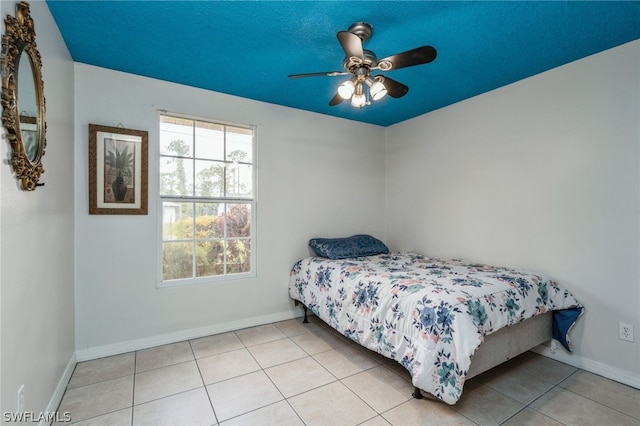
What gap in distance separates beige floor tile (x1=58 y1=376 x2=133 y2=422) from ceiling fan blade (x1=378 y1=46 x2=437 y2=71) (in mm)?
2685

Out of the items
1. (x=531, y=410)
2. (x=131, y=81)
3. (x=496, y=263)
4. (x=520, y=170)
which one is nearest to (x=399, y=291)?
(x=531, y=410)

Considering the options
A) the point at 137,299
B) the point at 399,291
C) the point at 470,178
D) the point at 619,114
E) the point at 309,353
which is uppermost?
the point at 619,114

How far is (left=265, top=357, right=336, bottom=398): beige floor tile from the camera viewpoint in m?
2.08

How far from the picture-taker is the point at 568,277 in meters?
2.44

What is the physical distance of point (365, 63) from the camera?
191cm

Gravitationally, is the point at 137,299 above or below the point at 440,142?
below

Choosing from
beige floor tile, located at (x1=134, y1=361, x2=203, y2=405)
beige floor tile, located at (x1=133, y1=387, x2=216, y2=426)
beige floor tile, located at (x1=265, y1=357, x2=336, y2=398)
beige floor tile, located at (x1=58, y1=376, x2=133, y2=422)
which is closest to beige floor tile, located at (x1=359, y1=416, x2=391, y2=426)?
beige floor tile, located at (x1=265, y1=357, x2=336, y2=398)

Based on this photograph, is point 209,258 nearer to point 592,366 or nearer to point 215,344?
point 215,344

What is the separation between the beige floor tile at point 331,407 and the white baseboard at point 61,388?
4.59 ft

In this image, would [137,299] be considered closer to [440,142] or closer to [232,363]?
[232,363]

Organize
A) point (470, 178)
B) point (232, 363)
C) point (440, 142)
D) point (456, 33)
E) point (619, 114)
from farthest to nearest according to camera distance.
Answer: point (440, 142)
point (470, 178)
point (232, 363)
point (619, 114)
point (456, 33)

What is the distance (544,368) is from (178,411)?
2.73 meters

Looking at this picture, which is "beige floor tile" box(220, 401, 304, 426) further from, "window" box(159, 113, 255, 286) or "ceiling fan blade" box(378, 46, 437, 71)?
"ceiling fan blade" box(378, 46, 437, 71)

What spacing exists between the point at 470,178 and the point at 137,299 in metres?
3.48
